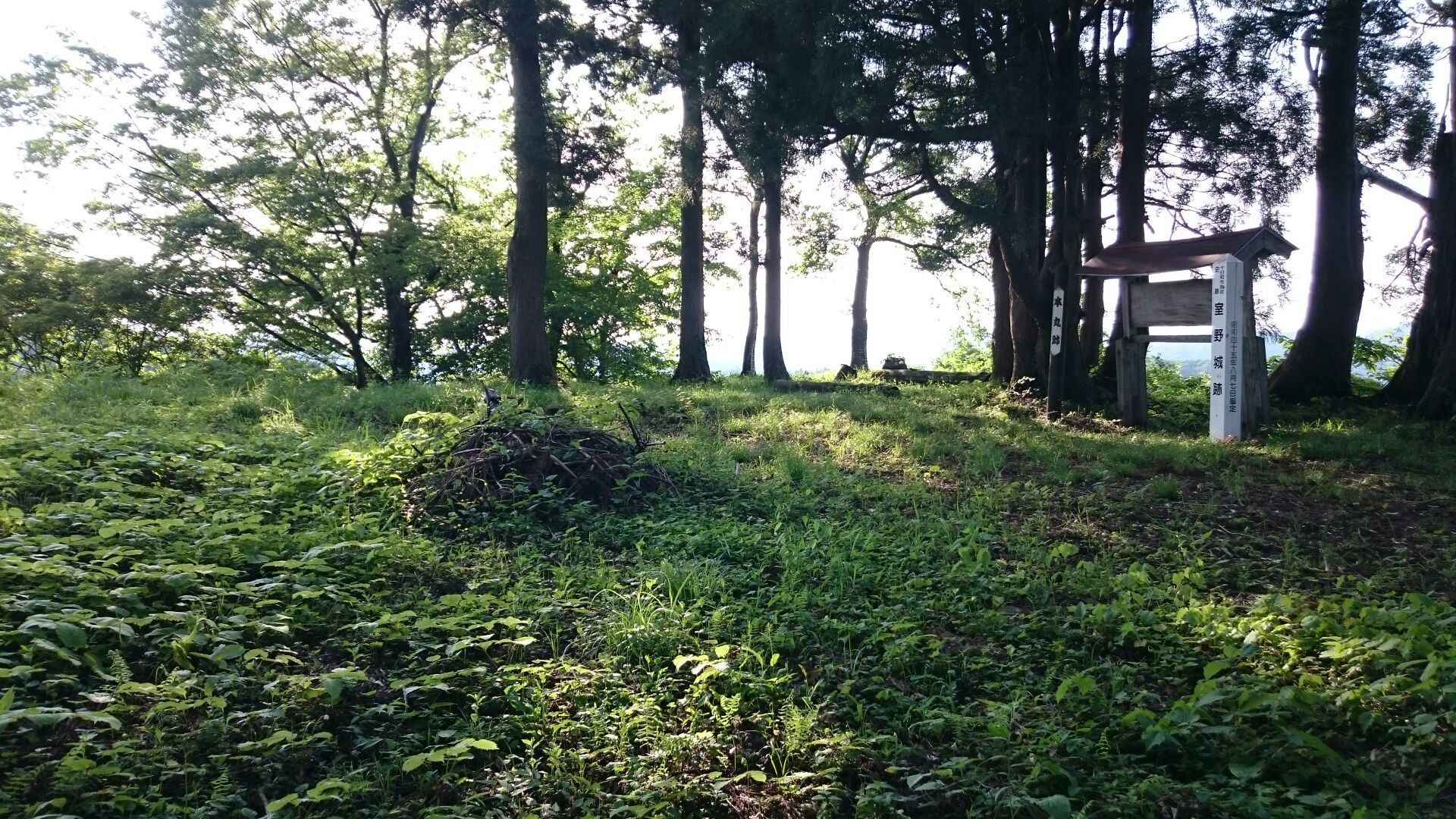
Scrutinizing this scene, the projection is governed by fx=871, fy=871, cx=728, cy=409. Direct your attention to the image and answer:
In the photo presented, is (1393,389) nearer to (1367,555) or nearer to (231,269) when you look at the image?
(1367,555)

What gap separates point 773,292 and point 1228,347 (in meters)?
9.80

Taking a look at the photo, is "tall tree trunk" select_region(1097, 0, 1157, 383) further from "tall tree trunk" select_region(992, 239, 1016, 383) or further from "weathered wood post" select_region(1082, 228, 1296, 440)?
"tall tree trunk" select_region(992, 239, 1016, 383)

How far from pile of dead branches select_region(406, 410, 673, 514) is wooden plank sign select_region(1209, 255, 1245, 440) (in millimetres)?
6049

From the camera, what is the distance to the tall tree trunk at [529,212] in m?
12.8

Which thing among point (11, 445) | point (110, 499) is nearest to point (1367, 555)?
point (110, 499)

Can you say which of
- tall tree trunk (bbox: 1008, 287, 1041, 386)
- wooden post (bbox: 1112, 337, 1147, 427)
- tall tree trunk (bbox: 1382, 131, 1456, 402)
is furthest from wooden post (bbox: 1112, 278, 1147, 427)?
tall tree trunk (bbox: 1382, 131, 1456, 402)

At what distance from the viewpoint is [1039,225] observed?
11.2 m

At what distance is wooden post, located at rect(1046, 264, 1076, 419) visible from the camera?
420 inches

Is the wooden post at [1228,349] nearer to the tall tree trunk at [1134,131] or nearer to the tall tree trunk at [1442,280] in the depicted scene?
the tall tree trunk at [1134,131]

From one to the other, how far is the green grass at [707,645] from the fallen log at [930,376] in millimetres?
8495

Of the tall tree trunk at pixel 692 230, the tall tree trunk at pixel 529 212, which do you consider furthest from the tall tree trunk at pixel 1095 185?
the tall tree trunk at pixel 529 212

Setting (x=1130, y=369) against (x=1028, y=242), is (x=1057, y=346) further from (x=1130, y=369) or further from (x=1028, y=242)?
(x=1028, y=242)

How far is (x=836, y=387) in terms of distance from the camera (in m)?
14.4

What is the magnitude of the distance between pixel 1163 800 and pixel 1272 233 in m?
8.20
